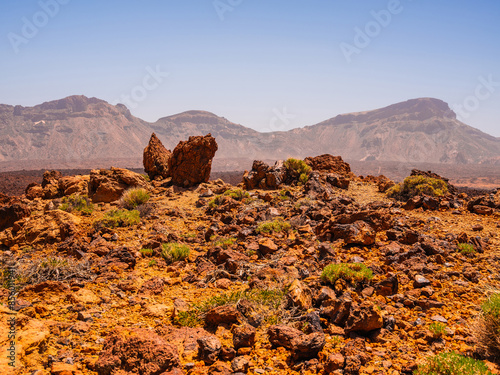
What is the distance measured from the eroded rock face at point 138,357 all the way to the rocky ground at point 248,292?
0.04 feet

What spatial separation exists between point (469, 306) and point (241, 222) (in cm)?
732

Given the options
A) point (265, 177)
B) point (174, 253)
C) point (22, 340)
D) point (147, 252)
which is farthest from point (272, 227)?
point (265, 177)

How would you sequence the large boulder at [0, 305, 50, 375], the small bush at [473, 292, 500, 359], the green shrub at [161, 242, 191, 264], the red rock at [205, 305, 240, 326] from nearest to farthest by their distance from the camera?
the large boulder at [0, 305, 50, 375] → the small bush at [473, 292, 500, 359] → the red rock at [205, 305, 240, 326] → the green shrub at [161, 242, 191, 264]

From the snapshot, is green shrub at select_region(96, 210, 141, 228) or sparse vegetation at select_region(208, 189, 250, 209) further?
sparse vegetation at select_region(208, 189, 250, 209)

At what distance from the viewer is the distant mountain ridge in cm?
11962

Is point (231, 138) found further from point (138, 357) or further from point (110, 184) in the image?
point (138, 357)

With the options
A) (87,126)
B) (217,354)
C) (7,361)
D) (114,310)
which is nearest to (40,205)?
(114,310)

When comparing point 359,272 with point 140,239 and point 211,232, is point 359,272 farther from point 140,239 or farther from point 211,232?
point 140,239

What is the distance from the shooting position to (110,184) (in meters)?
14.0

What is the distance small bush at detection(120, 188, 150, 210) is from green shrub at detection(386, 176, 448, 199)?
1174 cm

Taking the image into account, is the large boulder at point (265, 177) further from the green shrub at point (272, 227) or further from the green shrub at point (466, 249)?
the green shrub at point (466, 249)

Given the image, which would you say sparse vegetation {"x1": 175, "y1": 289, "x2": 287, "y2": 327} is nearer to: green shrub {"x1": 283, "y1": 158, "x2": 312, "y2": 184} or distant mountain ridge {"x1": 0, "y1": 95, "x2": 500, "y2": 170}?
green shrub {"x1": 283, "y1": 158, "x2": 312, "y2": 184}

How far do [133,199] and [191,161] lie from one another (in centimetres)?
455

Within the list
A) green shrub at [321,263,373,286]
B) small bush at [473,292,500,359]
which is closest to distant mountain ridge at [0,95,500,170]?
green shrub at [321,263,373,286]
